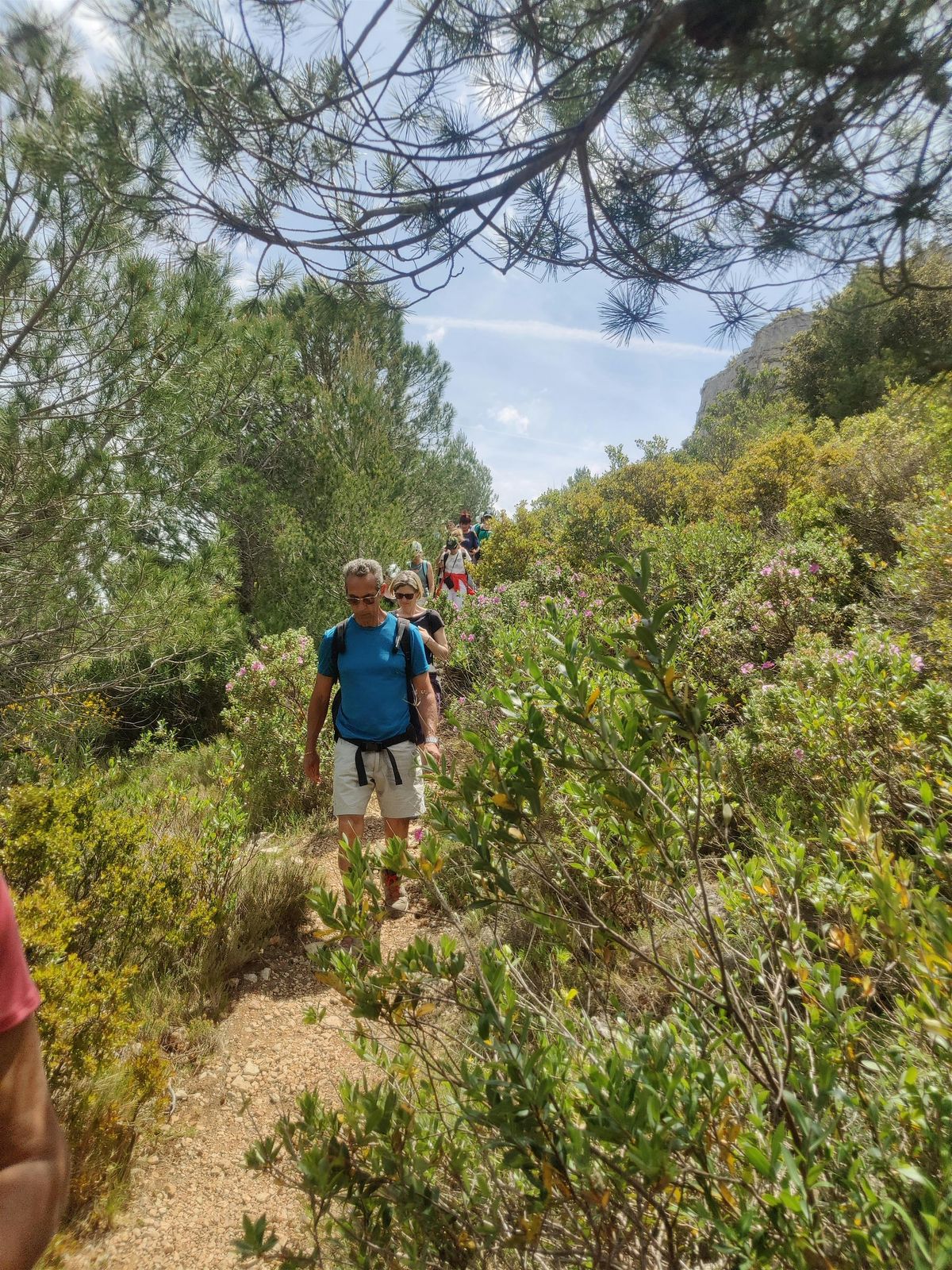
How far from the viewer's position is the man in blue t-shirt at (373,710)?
3.16 meters

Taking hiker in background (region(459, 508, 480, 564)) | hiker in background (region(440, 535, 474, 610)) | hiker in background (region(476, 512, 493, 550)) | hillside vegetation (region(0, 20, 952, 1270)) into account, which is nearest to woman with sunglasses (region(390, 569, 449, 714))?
hillside vegetation (region(0, 20, 952, 1270))

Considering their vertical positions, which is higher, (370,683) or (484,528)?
(484,528)

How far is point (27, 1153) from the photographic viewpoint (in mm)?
784

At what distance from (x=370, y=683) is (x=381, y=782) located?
54cm

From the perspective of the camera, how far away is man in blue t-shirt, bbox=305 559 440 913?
124 inches

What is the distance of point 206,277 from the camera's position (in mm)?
4238

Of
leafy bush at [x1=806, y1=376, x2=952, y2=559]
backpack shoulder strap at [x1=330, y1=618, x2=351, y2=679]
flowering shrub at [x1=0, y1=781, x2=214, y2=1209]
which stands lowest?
flowering shrub at [x1=0, y1=781, x2=214, y2=1209]

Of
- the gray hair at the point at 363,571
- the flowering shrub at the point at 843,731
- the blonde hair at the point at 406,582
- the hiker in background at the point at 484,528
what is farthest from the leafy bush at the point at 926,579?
the hiker in background at the point at 484,528

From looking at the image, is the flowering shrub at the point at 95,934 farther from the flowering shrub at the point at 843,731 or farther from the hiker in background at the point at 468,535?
the hiker in background at the point at 468,535

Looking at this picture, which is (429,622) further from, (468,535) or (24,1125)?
(468,535)

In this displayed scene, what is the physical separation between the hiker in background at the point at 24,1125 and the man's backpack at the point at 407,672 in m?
2.37

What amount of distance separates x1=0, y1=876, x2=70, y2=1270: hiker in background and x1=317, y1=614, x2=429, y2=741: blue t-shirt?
2320 millimetres

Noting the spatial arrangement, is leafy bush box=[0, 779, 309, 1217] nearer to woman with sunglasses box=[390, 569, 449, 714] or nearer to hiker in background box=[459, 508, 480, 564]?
Answer: woman with sunglasses box=[390, 569, 449, 714]

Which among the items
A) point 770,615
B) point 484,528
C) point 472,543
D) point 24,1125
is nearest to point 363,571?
point 24,1125
